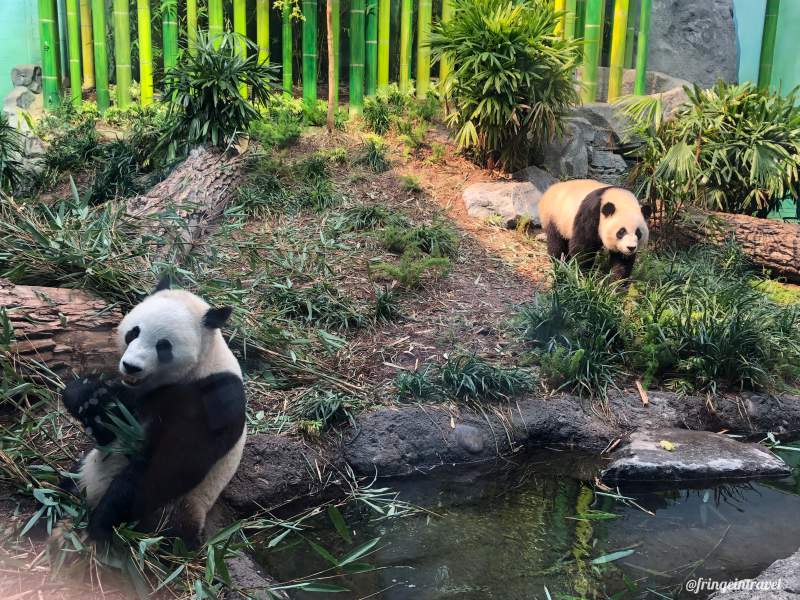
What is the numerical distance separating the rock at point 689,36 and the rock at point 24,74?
9174 millimetres

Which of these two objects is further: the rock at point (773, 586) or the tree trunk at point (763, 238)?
the tree trunk at point (763, 238)

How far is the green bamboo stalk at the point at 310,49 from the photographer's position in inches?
374

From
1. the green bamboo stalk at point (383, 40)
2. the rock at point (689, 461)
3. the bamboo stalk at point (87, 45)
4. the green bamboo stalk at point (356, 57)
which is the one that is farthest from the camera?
the green bamboo stalk at point (383, 40)

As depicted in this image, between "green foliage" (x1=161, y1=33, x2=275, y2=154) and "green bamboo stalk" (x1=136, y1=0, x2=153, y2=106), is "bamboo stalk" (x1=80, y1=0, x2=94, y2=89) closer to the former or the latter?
"green bamboo stalk" (x1=136, y1=0, x2=153, y2=106)

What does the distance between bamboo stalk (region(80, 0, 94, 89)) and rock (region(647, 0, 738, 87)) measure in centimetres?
838

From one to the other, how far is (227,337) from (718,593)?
9.77 ft

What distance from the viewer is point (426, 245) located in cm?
710

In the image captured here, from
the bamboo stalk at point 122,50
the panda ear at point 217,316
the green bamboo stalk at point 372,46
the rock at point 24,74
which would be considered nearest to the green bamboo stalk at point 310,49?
the green bamboo stalk at point 372,46

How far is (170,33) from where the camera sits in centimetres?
927

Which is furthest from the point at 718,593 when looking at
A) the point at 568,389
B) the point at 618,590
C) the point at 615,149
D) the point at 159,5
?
the point at 159,5

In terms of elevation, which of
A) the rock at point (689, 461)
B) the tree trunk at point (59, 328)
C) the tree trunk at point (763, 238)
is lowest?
the rock at point (689, 461)

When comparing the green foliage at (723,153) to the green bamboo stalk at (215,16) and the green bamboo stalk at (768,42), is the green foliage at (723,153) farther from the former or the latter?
the green bamboo stalk at (215,16)

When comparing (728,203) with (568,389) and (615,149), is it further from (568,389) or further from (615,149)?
(568,389)

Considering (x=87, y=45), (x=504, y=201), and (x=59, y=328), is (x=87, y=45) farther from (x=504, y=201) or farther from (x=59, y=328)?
(x=59, y=328)
